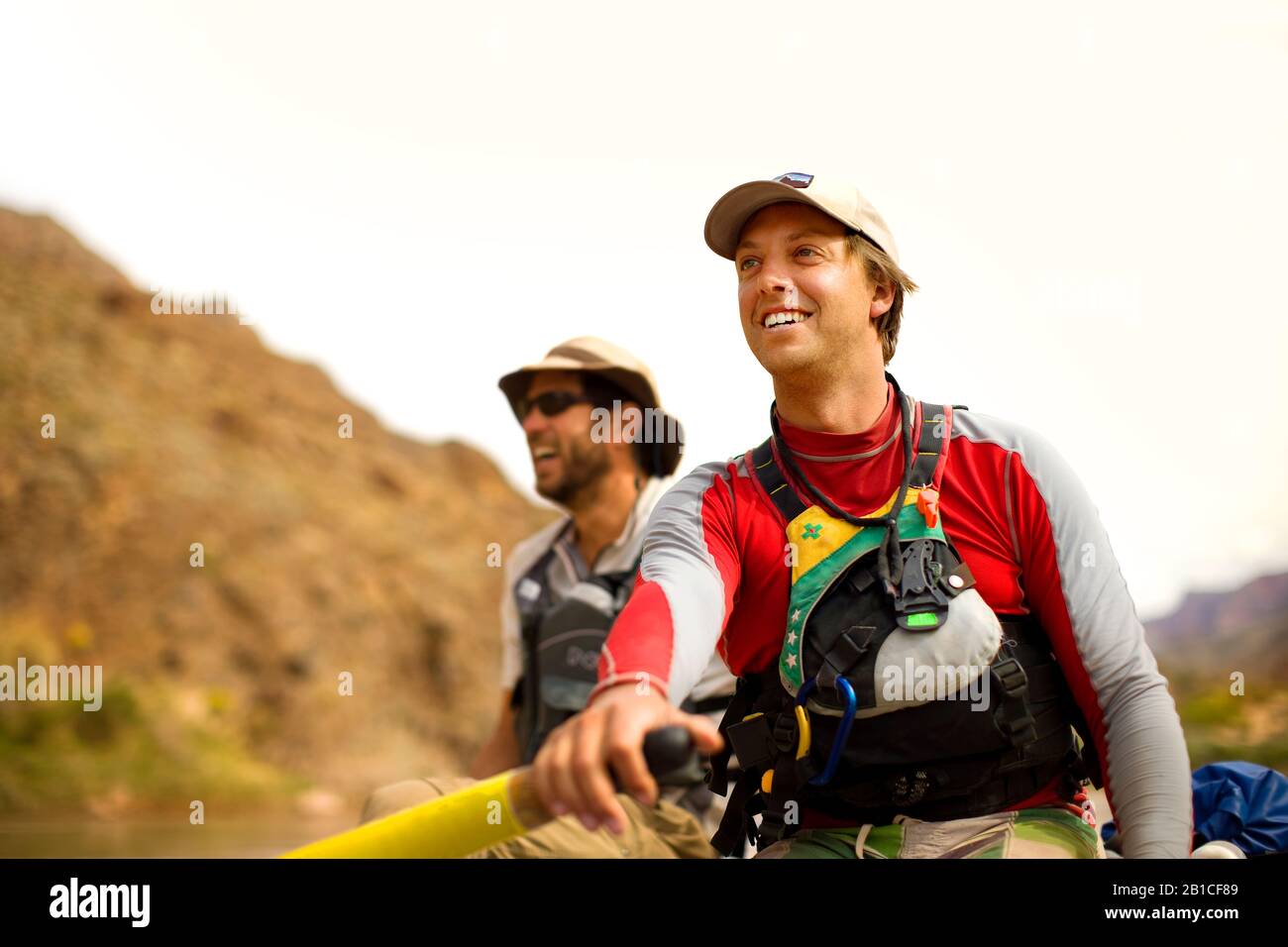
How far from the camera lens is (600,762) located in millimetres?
1396

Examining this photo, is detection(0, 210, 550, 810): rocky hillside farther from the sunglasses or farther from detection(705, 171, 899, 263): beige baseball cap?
detection(705, 171, 899, 263): beige baseball cap

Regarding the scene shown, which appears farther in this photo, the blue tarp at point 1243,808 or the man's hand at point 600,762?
the blue tarp at point 1243,808

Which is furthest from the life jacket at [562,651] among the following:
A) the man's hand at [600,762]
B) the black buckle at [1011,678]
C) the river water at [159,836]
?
the river water at [159,836]

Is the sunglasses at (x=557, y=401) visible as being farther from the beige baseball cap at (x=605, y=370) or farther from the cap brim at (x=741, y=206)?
the cap brim at (x=741, y=206)

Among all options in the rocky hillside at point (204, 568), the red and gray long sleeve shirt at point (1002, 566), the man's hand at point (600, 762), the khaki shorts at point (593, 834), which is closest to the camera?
the man's hand at point (600, 762)

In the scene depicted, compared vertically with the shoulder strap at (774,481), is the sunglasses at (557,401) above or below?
above

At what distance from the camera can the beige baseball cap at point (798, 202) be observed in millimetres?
2145

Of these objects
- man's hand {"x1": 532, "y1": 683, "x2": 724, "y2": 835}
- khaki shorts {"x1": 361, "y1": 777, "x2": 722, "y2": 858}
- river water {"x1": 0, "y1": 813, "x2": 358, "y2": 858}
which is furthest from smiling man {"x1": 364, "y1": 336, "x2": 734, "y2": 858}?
river water {"x1": 0, "y1": 813, "x2": 358, "y2": 858}

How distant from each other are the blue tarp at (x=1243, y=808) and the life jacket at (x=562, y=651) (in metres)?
1.63

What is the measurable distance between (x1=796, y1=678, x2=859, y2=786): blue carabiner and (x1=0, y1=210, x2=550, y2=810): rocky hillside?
32.8ft

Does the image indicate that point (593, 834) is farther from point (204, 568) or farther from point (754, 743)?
point (204, 568)

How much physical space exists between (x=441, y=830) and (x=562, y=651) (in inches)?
84.1
